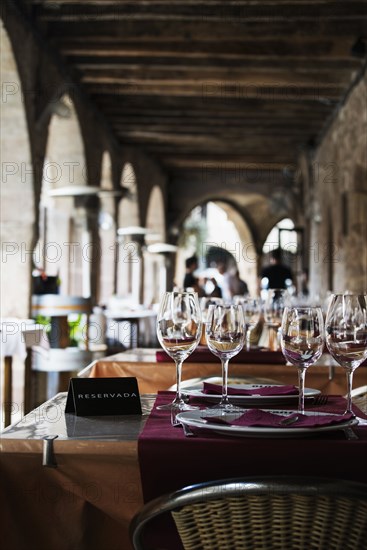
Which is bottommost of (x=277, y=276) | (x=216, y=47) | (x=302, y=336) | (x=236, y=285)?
(x=302, y=336)

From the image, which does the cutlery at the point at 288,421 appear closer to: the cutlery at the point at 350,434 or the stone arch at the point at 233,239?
the cutlery at the point at 350,434

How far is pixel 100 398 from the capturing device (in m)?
1.77

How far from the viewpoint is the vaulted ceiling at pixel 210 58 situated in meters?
6.80

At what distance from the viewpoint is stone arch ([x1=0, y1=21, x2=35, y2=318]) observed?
6906mm

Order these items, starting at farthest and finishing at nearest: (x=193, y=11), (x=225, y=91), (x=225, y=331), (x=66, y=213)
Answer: (x=66, y=213)
(x=225, y=91)
(x=193, y=11)
(x=225, y=331)

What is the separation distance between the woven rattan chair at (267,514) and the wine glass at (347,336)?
47 centimetres

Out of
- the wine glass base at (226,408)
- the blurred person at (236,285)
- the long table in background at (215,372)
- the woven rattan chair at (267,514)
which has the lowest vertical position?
the woven rattan chair at (267,514)

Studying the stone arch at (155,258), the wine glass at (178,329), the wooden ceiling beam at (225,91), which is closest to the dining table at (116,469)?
the wine glass at (178,329)

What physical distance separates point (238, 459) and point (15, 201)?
608 cm

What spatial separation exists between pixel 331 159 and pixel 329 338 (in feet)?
32.2

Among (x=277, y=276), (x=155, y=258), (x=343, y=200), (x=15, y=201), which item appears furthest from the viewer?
(x=155, y=258)

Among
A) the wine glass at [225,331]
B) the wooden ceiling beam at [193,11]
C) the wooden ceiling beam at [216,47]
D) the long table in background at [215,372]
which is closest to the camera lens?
the wine glass at [225,331]

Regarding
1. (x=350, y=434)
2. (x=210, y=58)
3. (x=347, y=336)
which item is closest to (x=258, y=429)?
(x=350, y=434)

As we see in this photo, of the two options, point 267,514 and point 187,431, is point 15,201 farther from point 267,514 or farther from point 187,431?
point 267,514
